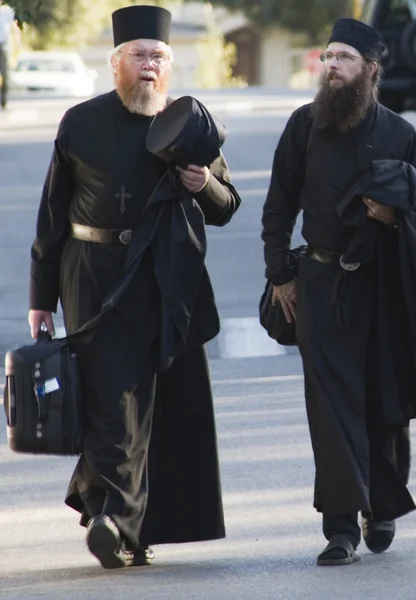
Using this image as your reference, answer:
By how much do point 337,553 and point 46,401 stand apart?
115cm

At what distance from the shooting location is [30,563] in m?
6.48

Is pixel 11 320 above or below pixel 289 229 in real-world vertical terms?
below

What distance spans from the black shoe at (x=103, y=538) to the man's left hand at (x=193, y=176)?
117 cm

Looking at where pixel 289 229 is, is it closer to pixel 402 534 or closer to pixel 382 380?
pixel 382 380

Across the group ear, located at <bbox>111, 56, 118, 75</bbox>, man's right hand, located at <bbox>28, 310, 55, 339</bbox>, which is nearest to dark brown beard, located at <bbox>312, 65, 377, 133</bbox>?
ear, located at <bbox>111, 56, 118, 75</bbox>

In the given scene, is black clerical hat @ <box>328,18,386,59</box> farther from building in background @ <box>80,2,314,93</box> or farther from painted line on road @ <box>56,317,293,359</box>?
building in background @ <box>80,2,314,93</box>

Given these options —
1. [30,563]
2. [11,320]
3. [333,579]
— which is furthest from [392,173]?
[11,320]

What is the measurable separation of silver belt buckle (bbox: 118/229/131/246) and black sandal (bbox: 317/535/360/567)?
128 cm

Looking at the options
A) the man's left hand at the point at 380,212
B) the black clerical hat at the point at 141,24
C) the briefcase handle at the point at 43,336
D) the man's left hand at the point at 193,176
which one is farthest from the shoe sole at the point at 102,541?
the black clerical hat at the point at 141,24

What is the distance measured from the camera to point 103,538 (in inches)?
236

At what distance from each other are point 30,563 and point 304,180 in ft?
5.68

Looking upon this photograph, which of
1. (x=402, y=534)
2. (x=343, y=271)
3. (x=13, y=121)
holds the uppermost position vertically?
(x=343, y=271)

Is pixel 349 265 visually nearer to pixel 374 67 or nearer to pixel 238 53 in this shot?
pixel 374 67

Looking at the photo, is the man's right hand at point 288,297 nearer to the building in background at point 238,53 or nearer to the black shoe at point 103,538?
the black shoe at point 103,538
